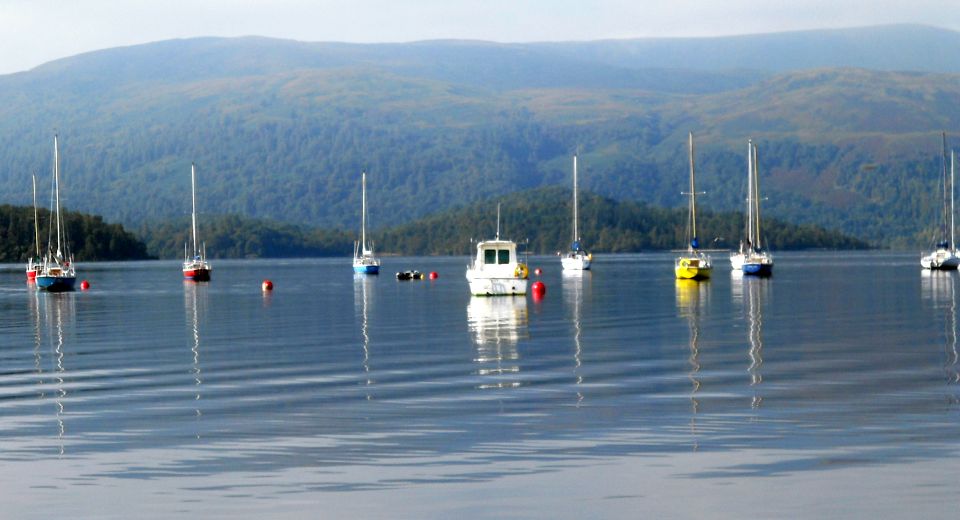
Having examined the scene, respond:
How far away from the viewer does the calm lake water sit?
1919 cm

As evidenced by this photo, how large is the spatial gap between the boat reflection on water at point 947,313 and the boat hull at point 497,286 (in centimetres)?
2406

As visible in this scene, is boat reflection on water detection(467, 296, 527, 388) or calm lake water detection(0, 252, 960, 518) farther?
boat reflection on water detection(467, 296, 527, 388)

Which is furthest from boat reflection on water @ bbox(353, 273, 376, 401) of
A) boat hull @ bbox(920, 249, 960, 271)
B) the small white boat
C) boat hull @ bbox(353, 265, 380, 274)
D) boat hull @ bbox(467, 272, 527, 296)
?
boat hull @ bbox(920, 249, 960, 271)

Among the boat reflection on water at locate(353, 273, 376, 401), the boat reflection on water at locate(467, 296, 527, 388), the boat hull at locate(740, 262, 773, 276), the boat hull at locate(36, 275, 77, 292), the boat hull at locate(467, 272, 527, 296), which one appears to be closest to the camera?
the boat reflection on water at locate(467, 296, 527, 388)

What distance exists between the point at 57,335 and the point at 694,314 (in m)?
29.0

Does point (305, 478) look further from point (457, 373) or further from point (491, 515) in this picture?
point (457, 373)

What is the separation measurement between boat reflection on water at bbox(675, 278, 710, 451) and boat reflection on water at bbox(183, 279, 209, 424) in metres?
9.86

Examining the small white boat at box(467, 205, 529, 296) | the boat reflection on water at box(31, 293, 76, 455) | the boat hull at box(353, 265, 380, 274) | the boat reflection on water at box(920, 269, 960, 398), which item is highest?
the small white boat at box(467, 205, 529, 296)

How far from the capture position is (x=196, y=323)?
65.2m

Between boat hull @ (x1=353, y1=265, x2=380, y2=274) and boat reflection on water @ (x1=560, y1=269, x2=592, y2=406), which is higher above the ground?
boat hull @ (x1=353, y1=265, x2=380, y2=274)

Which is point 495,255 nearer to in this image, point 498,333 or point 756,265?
point 498,333

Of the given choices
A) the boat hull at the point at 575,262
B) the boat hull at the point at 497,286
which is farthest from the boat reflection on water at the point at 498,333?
the boat hull at the point at 575,262

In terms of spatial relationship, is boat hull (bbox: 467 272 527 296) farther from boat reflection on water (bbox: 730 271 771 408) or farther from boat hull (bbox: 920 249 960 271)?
boat hull (bbox: 920 249 960 271)

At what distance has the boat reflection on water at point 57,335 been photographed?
30.4 meters
